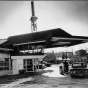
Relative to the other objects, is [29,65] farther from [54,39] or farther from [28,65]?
[54,39]

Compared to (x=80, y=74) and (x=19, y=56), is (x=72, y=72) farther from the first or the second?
(x=19, y=56)

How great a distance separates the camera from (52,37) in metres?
14.6

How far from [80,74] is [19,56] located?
926cm

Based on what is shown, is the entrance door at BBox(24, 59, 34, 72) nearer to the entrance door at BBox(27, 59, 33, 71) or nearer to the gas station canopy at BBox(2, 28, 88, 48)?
the entrance door at BBox(27, 59, 33, 71)

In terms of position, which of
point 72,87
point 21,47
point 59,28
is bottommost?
point 72,87

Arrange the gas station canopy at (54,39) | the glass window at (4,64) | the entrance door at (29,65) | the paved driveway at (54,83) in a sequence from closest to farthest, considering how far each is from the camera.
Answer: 1. the paved driveway at (54,83)
2. the gas station canopy at (54,39)
3. the glass window at (4,64)
4. the entrance door at (29,65)

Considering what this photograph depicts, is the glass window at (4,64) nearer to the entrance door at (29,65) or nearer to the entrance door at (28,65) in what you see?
the entrance door at (28,65)

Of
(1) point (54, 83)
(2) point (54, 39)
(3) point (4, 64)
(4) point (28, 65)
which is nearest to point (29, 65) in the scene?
(4) point (28, 65)

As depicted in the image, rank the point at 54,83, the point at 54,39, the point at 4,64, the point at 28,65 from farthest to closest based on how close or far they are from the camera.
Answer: the point at 28,65 → the point at 4,64 → the point at 54,39 → the point at 54,83

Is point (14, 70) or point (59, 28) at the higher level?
point (59, 28)

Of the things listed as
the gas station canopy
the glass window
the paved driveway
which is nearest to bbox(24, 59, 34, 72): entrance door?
the glass window

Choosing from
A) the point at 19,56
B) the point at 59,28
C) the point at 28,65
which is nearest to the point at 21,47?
the point at 19,56

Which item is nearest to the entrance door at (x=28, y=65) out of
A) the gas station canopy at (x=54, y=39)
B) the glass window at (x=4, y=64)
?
the glass window at (x=4, y=64)

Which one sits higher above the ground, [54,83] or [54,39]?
[54,39]
